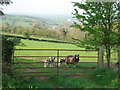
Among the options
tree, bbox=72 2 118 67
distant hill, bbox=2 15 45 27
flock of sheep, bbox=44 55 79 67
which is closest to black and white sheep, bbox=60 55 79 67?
flock of sheep, bbox=44 55 79 67

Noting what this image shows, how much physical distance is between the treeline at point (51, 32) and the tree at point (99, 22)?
1.19 feet

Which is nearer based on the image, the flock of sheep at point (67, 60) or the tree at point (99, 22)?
the tree at point (99, 22)

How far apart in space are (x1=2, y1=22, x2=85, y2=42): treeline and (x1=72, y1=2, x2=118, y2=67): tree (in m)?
0.36

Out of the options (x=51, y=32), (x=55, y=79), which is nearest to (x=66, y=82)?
(x=55, y=79)

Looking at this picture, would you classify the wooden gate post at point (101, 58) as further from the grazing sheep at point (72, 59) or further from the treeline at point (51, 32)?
the grazing sheep at point (72, 59)

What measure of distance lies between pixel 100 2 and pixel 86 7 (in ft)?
1.15

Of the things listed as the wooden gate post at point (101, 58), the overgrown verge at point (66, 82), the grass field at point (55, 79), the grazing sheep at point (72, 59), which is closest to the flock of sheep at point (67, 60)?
the grazing sheep at point (72, 59)

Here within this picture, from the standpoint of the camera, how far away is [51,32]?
16.0 feet

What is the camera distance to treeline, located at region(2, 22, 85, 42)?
468 cm

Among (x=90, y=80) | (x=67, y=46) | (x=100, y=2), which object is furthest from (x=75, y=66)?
(x=100, y=2)

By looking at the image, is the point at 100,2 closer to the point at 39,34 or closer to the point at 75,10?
the point at 75,10

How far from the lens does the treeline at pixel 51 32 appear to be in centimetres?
468

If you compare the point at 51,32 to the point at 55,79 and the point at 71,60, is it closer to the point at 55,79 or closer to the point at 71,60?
the point at 71,60

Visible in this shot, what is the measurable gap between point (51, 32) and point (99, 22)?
119cm
